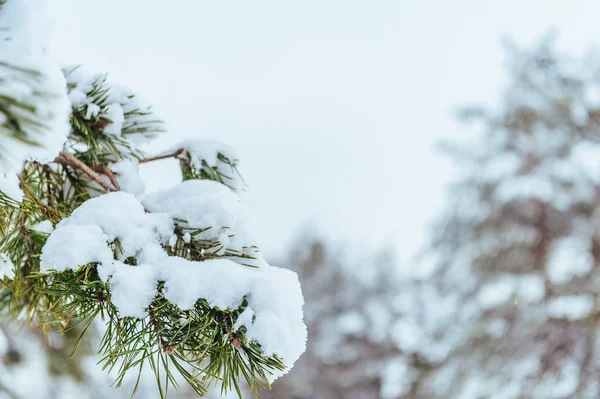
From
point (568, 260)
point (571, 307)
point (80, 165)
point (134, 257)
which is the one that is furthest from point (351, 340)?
point (134, 257)

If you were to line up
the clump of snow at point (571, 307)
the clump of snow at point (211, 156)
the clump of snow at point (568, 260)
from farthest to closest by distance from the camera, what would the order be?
the clump of snow at point (568, 260), the clump of snow at point (571, 307), the clump of snow at point (211, 156)

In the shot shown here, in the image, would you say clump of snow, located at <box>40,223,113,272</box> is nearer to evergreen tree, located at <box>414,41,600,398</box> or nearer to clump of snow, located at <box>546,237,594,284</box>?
evergreen tree, located at <box>414,41,600,398</box>

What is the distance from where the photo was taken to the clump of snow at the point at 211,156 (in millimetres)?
874

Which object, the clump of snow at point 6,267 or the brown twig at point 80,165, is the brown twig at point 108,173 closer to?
the brown twig at point 80,165

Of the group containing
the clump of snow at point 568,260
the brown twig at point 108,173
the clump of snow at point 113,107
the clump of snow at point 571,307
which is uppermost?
the clump of snow at point 568,260

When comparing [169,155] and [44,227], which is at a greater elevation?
[169,155]

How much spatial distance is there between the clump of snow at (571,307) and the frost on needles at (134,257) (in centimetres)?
358

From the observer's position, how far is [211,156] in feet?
2.87

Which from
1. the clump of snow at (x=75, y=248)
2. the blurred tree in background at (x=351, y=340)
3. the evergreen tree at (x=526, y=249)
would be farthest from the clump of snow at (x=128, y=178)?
the blurred tree in background at (x=351, y=340)

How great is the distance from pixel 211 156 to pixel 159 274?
0.37 m

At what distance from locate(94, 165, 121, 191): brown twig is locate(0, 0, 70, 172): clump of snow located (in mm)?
327

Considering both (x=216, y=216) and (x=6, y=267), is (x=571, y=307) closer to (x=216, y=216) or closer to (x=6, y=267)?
(x=216, y=216)

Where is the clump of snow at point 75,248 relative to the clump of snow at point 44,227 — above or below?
below

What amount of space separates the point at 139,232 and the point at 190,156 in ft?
1.05
